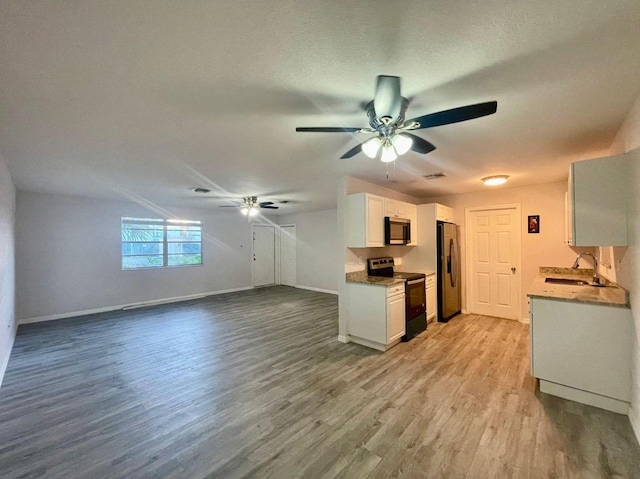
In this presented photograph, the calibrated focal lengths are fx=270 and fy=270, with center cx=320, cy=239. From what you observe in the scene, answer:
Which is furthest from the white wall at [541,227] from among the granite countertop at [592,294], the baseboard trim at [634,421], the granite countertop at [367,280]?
the baseboard trim at [634,421]

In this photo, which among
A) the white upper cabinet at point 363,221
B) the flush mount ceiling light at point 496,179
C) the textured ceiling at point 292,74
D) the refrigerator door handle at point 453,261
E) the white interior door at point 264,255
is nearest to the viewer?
the textured ceiling at point 292,74

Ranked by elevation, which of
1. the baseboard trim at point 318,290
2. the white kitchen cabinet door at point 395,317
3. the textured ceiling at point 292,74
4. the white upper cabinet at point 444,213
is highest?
the textured ceiling at point 292,74

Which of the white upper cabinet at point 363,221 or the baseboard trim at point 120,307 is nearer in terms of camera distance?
the white upper cabinet at point 363,221

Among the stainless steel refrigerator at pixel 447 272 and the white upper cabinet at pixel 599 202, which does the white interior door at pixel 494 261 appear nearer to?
the stainless steel refrigerator at pixel 447 272

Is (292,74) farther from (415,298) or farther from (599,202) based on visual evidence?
(415,298)

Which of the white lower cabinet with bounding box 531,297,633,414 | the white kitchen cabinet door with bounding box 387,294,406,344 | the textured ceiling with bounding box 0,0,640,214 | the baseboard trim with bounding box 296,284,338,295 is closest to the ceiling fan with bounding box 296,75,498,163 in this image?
the textured ceiling with bounding box 0,0,640,214

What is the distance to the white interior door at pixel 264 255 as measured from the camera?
877 cm

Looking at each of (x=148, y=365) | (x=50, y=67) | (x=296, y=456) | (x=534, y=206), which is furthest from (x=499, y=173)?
(x=148, y=365)

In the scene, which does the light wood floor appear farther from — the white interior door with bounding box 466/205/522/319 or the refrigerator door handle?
the refrigerator door handle

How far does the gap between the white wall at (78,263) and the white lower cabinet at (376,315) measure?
519cm

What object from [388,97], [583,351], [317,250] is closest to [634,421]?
[583,351]

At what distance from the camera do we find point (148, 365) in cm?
324

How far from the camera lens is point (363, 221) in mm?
3807

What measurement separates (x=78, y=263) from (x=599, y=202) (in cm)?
808
